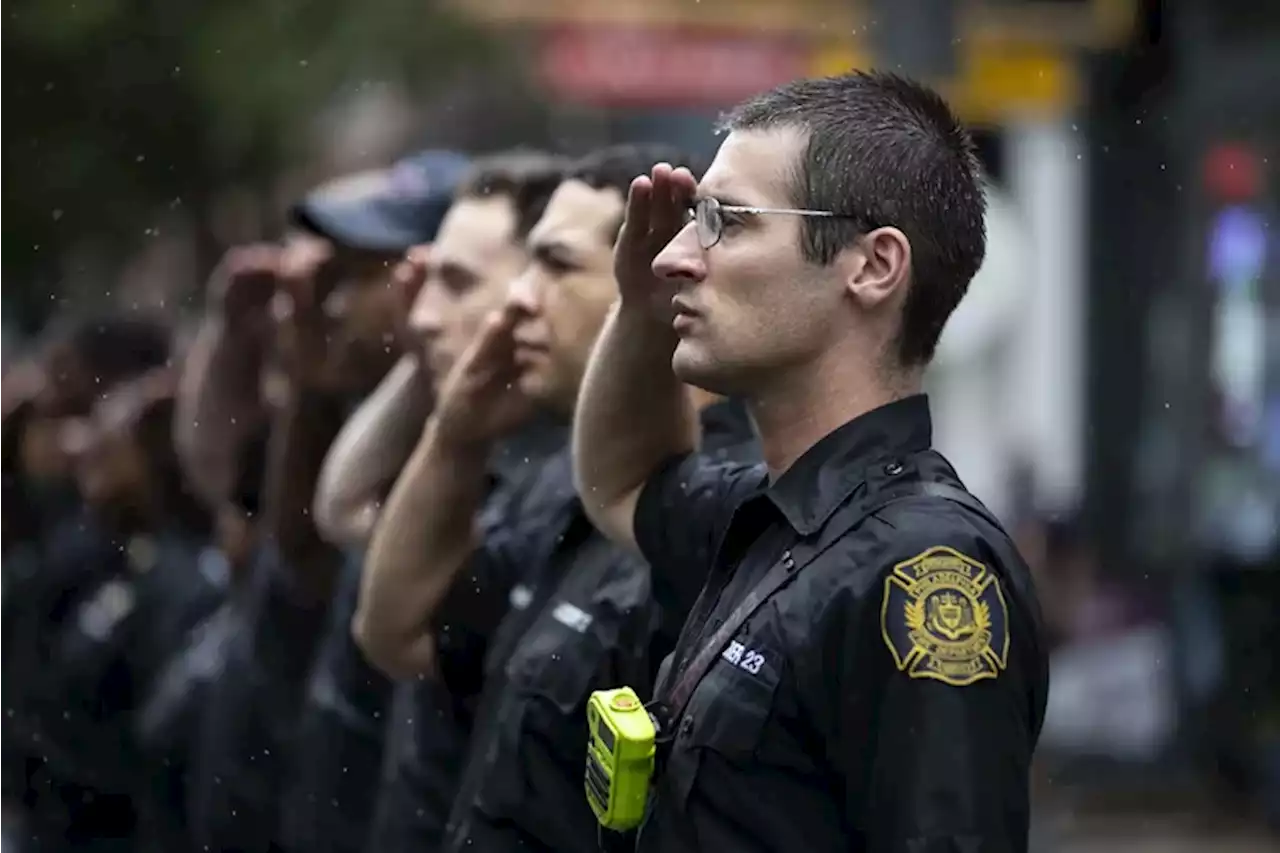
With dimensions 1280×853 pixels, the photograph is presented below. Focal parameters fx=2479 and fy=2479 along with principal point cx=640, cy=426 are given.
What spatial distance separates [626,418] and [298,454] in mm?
2146

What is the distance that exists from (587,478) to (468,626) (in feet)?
2.86

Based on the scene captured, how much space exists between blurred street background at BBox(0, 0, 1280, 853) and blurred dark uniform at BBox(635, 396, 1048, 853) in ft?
13.2

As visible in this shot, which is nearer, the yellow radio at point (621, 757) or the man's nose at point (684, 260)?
the yellow radio at point (621, 757)

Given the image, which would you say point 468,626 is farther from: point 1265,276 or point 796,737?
point 1265,276

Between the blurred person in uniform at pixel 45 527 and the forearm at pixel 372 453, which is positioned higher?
the forearm at pixel 372 453

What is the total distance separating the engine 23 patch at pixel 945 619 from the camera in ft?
8.30

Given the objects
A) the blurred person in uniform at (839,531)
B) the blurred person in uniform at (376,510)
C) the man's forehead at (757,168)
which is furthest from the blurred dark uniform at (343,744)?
the man's forehead at (757,168)

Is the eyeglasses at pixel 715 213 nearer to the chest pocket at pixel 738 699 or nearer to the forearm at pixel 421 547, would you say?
the chest pocket at pixel 738 699

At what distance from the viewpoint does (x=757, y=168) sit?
286cm

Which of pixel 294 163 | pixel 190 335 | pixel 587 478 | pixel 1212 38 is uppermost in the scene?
pixel 587 478

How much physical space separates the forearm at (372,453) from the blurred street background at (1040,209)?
229 cm

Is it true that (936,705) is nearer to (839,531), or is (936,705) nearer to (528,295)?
(839,531)

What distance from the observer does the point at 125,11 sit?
13.0 meters

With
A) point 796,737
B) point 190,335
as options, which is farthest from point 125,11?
point 796,737
